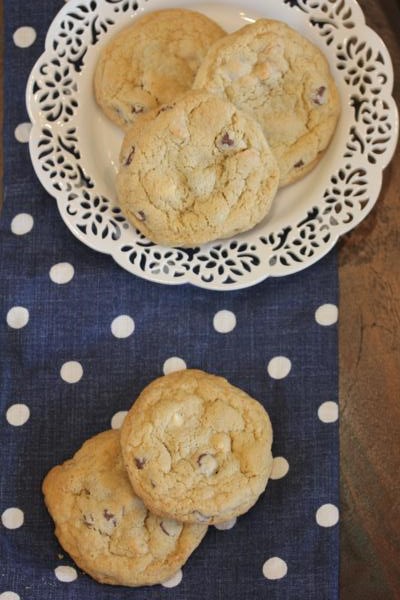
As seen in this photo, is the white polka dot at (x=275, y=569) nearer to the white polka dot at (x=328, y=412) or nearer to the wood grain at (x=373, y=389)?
the wood grain at (x=373, y=389)

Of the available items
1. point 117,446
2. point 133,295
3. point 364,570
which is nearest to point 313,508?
point 364,570

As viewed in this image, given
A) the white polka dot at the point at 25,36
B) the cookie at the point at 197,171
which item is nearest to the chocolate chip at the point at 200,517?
the cookie at the point at 197,171

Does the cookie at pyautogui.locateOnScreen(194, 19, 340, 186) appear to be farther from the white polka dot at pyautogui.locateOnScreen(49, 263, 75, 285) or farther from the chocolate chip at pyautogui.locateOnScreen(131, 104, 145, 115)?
the white polka dot at pyautogui.locateOnScreen(49, 263, 75, 285)

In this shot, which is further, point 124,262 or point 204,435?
point 124,262

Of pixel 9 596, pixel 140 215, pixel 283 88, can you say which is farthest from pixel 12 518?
pixel 283 88

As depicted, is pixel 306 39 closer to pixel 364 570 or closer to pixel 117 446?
pixel 117 446

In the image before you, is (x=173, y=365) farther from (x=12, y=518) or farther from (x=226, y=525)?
(x=12, y=518)
